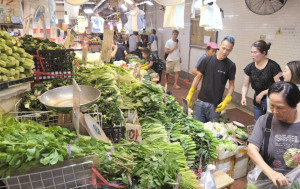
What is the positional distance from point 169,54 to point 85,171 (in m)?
10.4

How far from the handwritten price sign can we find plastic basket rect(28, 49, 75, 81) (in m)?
2.91

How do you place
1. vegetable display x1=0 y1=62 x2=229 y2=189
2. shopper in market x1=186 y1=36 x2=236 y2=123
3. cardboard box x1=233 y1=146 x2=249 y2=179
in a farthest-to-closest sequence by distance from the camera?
shopper in market x1=186 y1=36 x2=236 y2=123 → cardboard box x1=233 y1=146 x2=249 y2=179 → vegetable display x1=0 y1=62 x2=229 y2=189

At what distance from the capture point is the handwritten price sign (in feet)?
16.3

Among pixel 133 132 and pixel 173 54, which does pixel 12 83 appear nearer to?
pixel 133 132

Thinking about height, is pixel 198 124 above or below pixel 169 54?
below

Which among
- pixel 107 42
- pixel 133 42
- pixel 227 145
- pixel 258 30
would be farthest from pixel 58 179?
pixel 133 42

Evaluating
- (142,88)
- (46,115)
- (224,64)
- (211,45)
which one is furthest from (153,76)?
(46,115)

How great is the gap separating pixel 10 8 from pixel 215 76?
15.5 feet

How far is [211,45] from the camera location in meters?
6.01

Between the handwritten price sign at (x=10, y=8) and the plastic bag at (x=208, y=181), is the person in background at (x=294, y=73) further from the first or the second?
the handwritten price sign at (x=10, y=8)

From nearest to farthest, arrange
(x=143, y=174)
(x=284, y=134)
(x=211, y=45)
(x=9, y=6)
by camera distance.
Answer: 1. (x=143, y=174)
2. (x=284, y=134)
3. (x=9, y=6)
4. (x=211, y=45)

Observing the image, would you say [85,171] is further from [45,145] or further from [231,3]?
[231,3]

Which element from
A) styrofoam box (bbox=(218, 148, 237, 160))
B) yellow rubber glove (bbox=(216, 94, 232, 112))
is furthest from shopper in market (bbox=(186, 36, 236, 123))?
styrofoam box (bbox=(218, 148, 237, 160))

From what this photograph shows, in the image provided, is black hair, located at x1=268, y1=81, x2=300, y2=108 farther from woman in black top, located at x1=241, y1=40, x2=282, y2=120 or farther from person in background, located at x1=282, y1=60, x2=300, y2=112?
woman in black top, located at x1=241, y1=40, x2=282, y2=120
